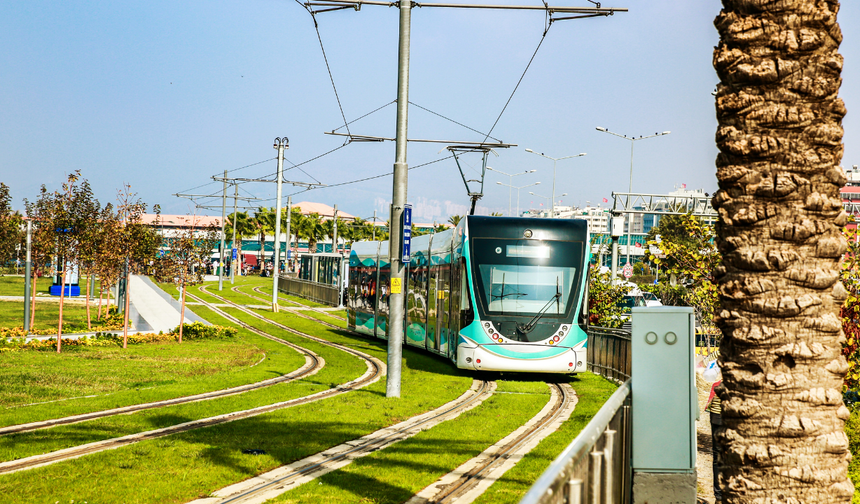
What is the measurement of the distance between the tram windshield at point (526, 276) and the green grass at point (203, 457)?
352 centimetres

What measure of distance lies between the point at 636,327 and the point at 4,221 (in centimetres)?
5145

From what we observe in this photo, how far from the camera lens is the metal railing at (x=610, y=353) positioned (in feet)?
55.1

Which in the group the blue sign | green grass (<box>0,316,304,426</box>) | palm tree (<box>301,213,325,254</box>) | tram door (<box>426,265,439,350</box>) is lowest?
green grass (<box>0,316,304,426</box>)

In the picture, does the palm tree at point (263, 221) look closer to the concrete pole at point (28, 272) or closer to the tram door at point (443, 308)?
the concrete pole at point (28, 272)

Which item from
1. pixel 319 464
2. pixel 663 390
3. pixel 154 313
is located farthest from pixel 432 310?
pixel 154 313

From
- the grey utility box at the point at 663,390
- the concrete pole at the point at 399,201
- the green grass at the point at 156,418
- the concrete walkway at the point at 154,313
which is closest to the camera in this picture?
the grey utility box at the point at 663,390

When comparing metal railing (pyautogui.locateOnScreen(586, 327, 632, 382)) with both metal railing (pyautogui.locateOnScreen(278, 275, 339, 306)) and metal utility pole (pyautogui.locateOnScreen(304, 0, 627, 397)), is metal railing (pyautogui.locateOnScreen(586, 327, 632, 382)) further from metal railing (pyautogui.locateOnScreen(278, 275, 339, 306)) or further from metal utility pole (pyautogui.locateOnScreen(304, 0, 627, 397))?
metal railing (pyautogui.locateOnScreen(278, 275, 339, 306))

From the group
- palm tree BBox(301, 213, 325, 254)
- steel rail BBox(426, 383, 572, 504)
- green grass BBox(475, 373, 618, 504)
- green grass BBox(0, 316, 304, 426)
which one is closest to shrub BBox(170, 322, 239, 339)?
green grass BBox(0, 316, 304, 426)

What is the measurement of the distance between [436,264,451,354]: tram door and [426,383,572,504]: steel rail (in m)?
5.39

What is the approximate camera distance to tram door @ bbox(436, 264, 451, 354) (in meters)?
18.6

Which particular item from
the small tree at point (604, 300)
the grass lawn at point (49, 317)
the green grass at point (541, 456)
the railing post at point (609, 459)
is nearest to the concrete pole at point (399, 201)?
the green grass at point (541, 456)

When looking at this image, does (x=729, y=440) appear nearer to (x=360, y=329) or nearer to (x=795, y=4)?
(x=795, y=4)

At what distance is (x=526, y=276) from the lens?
1650cm

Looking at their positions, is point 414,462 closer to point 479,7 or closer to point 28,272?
point 479,7
